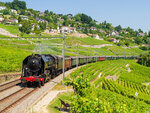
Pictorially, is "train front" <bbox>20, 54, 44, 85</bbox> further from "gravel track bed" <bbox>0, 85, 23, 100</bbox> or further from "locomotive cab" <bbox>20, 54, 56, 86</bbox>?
"gravel track bed" <bbox>0, 85, 23, 100</bbox>

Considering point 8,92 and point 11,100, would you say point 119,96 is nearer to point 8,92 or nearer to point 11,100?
point 8,92

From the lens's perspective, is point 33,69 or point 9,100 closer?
point 9,100

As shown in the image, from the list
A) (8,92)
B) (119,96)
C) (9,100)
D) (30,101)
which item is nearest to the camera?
(30,101)

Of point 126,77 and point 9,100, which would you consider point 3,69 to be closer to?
point 9,100

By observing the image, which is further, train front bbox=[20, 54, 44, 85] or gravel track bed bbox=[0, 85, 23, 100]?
train front bbox=[20, 54, 44, 85]

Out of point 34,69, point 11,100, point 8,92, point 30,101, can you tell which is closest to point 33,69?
point 34,69

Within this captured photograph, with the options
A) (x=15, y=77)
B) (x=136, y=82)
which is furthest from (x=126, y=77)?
(x=15, y=77)

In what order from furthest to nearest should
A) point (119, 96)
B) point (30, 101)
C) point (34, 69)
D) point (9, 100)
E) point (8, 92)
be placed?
point (119, 96)
point (34, 69)
point (8, 92)
point (9, 100)
point (30, 101)

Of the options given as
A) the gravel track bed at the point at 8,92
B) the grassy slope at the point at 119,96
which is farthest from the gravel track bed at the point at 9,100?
the grassy slope at the point at 119,96

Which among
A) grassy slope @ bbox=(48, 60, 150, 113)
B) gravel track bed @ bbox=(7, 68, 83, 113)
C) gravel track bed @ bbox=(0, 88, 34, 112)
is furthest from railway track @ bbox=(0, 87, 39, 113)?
grassy slope @ bbox=(48, 60, 150, 113)

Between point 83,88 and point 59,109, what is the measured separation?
4021mm

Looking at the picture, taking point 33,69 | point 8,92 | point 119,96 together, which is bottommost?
point 119,96

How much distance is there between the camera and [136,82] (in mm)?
59844

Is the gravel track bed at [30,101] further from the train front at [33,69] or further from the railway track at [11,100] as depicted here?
the train front at [33,69]
